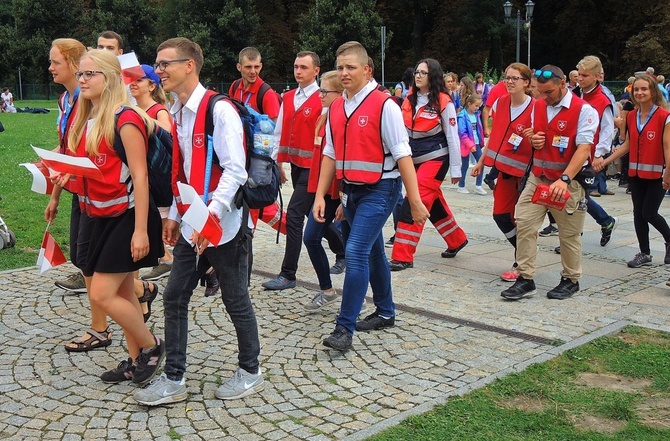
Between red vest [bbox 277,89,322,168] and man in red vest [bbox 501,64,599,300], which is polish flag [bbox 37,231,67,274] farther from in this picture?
man in red vest [bbox 501,64,599,300]

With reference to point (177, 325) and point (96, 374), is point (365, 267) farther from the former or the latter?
point (96, 374)

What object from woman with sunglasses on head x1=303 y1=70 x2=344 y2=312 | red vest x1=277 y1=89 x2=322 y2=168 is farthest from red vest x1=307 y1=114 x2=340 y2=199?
red vest x1=277 y1=89 x2=322 y2=168

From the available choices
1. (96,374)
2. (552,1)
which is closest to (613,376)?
(96,374)

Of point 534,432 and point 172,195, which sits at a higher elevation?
point 172,195

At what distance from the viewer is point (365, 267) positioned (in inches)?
213

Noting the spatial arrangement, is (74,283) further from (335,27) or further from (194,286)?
(335,27)

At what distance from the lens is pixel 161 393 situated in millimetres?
4449

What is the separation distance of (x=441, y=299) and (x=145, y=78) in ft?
9.89

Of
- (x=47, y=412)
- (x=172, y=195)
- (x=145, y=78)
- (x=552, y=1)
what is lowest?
(x=47, y=412)

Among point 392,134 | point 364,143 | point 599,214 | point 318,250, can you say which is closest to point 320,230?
point 318,250

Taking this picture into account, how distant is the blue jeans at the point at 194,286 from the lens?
4.46 metres

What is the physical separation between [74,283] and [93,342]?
159 centimetres

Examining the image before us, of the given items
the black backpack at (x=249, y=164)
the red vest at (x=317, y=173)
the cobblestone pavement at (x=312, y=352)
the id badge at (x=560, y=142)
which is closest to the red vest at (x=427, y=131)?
the cobblestone pavement at (x=312, y=352)

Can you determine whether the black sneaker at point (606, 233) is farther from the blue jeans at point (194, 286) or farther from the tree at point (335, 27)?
the tree at point (335, 27)
